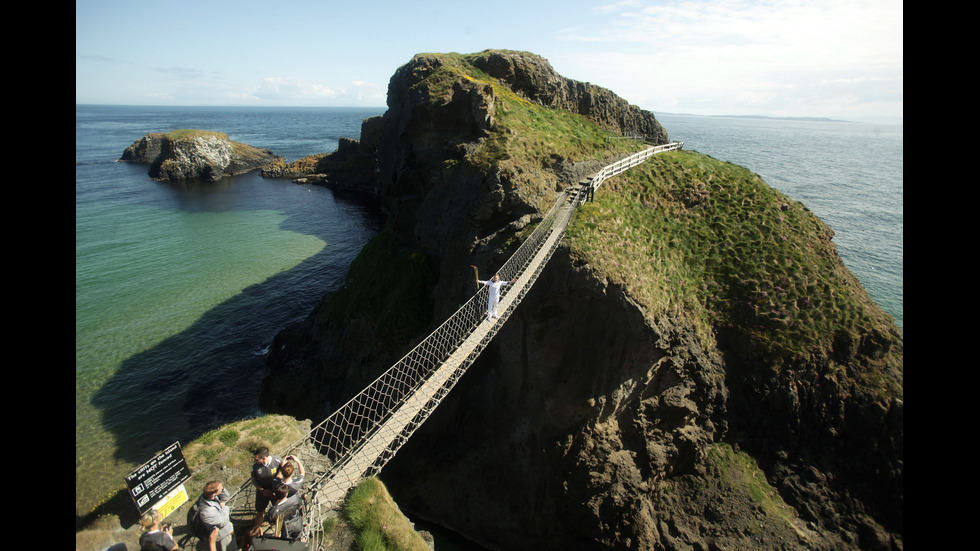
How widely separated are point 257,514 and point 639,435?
15.4m

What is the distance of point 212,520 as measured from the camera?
26.9 ft

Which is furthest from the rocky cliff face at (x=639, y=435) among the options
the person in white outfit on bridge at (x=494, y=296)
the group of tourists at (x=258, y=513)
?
the group of tourists at (x=258, y=513)

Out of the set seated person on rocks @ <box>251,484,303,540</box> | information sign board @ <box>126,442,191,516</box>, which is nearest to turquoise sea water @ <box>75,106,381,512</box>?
information sign board @ <box>126,442,191,516</box>

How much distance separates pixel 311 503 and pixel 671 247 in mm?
21101

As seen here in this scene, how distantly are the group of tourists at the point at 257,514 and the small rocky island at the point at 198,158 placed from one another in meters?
91.4

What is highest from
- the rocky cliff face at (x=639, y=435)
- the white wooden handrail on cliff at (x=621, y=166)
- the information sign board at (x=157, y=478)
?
the white wooden handrail on cliff at (x=621, y=166)

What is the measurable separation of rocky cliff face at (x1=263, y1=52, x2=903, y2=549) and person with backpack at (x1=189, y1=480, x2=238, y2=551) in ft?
41.7

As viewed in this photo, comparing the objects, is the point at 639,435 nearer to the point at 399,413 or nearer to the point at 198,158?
the point at 399,413

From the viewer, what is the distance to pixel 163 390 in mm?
25234

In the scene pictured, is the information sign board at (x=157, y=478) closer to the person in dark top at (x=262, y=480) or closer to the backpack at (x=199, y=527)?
the backpack at (x=199, y=527)

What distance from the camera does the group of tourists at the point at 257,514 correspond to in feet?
25.3

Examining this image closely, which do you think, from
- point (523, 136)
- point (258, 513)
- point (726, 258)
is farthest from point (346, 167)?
point (258, 513)

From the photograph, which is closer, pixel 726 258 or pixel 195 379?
pixel 726 258
